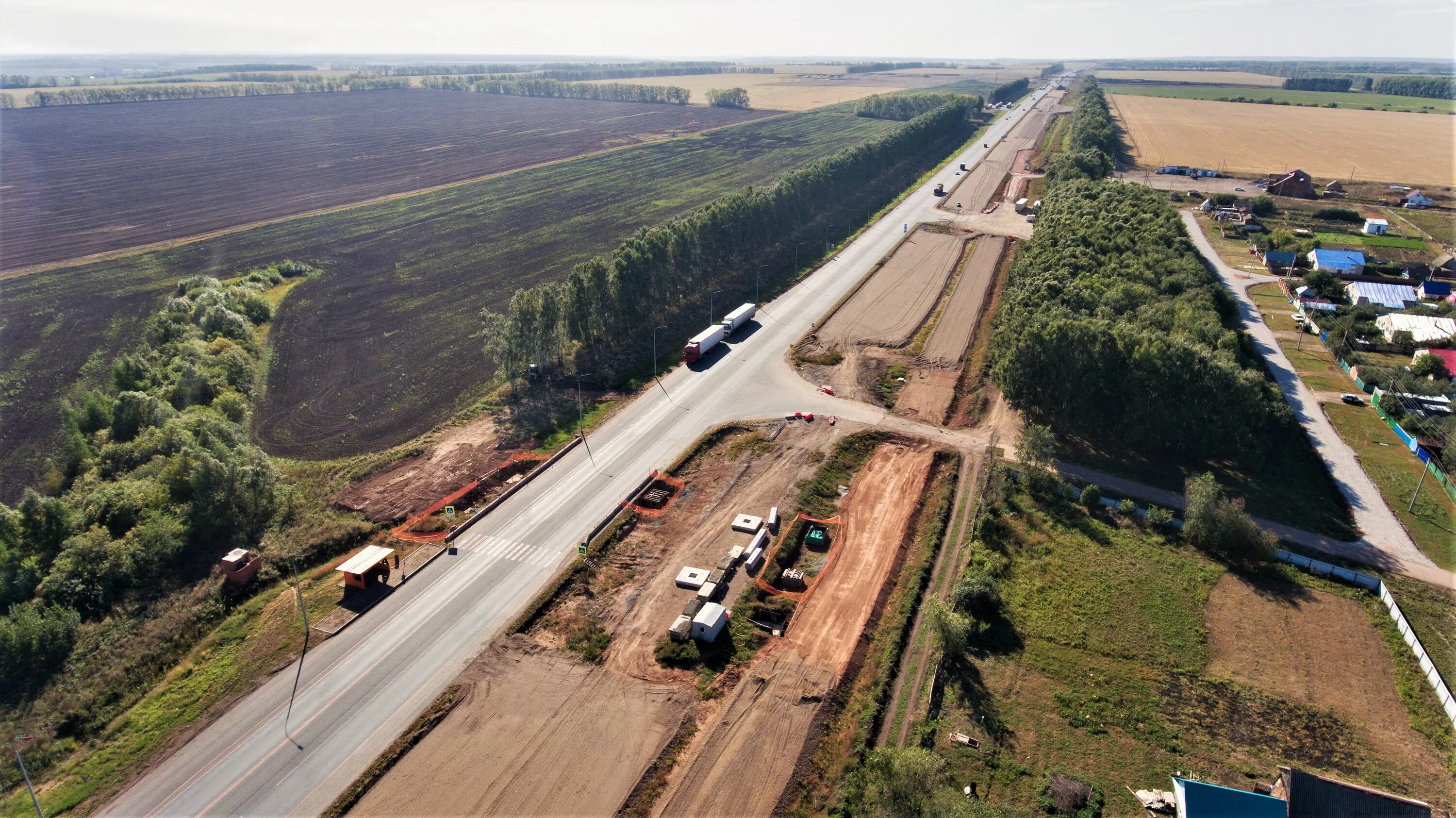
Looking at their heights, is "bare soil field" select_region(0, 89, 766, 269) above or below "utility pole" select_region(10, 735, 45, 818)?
above

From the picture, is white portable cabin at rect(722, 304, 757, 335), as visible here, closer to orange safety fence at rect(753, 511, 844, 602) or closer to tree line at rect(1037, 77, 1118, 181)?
orange safety fence at rect(753, 511, 844, 602)

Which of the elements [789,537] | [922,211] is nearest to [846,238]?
[922,211]

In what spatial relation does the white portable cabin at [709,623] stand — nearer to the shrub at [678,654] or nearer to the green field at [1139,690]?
the shrub at [678,654]

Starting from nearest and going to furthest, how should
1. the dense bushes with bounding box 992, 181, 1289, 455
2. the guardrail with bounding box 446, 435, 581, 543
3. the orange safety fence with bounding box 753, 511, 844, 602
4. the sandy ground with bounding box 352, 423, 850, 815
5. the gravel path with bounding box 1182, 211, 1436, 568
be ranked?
the sandy ground with bounding box 352, 423, 850, 815, the orange safety fence with bounding box 753, 511, 844, 602, the gravel path with bounding box 1182, 211, 1436, 568, the guardrail with bounding box 446, 435, 581, 543, the dense bushes with bounding box 992, 181, 1289, 455

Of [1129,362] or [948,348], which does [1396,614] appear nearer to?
[1129,362]

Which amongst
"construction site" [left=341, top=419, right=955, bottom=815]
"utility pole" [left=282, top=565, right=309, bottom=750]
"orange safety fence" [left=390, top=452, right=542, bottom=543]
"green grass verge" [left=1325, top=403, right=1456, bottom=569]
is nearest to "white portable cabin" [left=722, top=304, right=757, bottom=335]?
"construction site" [left=341, top=419, right=955, bottom=815]
